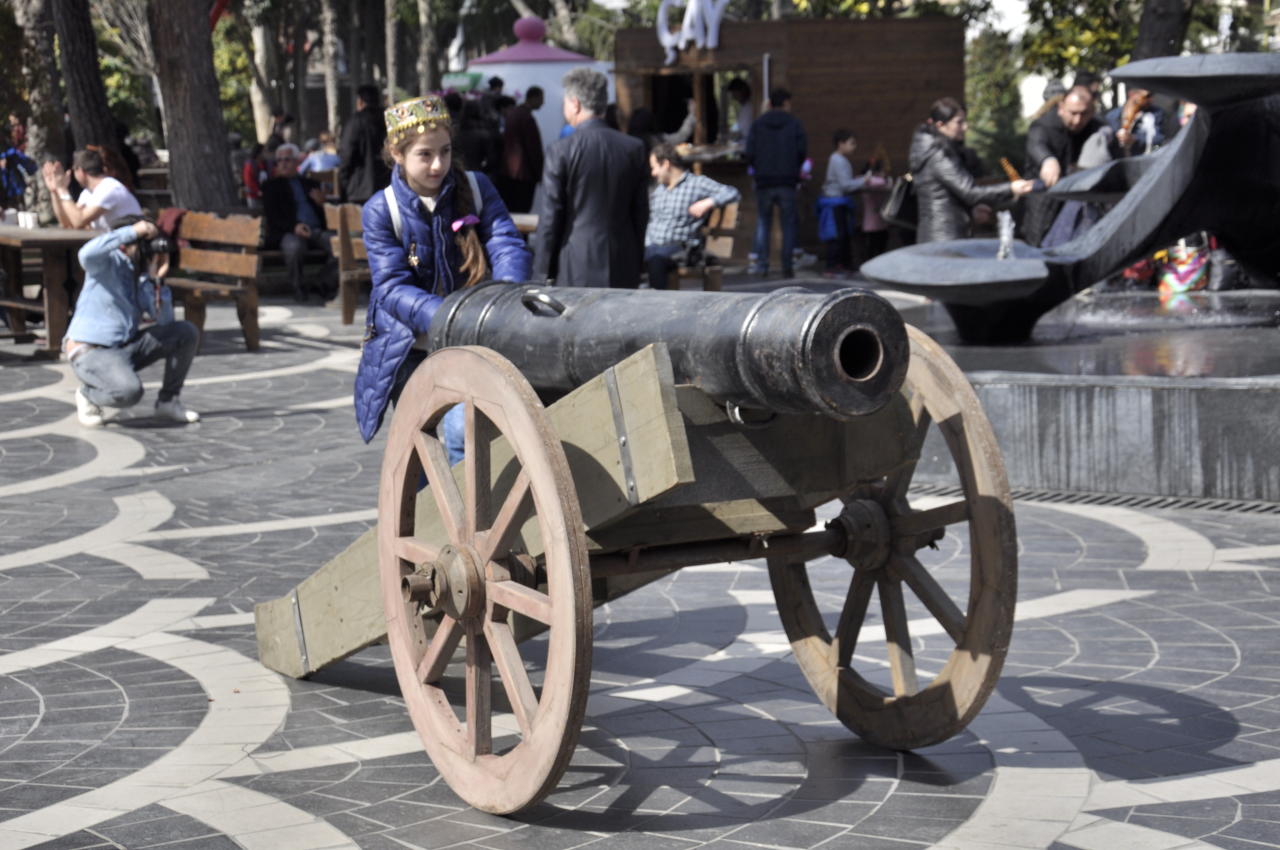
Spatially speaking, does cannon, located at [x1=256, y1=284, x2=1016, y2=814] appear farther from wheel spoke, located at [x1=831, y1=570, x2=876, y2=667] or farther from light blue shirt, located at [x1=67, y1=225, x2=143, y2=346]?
light blue shirt, located at [x1=67, y1=225, x2=143, y2=346]

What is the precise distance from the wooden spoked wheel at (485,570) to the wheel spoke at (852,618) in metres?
0.88

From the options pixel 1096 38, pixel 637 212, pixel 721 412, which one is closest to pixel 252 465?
pixel 637 212

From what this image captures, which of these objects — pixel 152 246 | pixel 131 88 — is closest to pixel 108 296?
pixel 152 246

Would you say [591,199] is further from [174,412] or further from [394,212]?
[394,212]

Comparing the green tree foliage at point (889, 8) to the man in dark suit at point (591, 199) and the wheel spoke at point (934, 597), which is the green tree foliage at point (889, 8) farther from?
the wheel spoke at point (934, 597)

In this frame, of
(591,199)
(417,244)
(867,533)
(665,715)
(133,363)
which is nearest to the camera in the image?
(867,533)

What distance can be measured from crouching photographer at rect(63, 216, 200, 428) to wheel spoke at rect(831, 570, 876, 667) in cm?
640

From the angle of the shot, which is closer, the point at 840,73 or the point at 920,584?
the point at 920,584

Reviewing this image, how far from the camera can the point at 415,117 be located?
5.33 m

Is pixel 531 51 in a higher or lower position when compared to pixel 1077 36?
higher

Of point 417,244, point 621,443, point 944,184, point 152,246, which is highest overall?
point 417,244

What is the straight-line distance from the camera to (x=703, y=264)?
44.2ft

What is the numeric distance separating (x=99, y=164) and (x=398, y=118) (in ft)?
27.2

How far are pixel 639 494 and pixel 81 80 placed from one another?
16.3m
